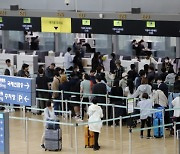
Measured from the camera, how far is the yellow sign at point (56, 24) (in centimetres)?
3066

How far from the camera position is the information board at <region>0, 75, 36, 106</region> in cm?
2062

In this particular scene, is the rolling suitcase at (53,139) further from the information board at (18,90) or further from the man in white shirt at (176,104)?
the man in white shirt at (176,104)

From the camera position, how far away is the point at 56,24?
3097cm

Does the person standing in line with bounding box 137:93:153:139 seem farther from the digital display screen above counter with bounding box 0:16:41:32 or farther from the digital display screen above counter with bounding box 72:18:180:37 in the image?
the digital display screen above counter with bounding box 0:16:41:32

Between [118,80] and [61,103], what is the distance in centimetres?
269

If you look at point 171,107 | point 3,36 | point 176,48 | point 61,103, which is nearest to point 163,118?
point 171,107

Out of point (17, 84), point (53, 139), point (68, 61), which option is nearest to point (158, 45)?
point (68, 61)

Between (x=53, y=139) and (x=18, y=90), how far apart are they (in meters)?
2.81

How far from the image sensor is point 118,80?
2681 cm

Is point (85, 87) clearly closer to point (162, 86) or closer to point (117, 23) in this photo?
point (162, 86)

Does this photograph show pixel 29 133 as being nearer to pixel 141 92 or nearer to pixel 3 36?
pixel 141 92

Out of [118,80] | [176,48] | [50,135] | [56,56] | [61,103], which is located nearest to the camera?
[50,135]

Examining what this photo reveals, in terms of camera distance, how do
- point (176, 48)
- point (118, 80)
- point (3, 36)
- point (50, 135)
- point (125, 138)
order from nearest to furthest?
point (50, 135) < point (125, 138) < point (118, 80) < point (176, 48) < point (3, 36)

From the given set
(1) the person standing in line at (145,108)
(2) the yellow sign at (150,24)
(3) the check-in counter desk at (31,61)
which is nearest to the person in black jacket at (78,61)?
(3) the check-in counter desk at (31,61)
